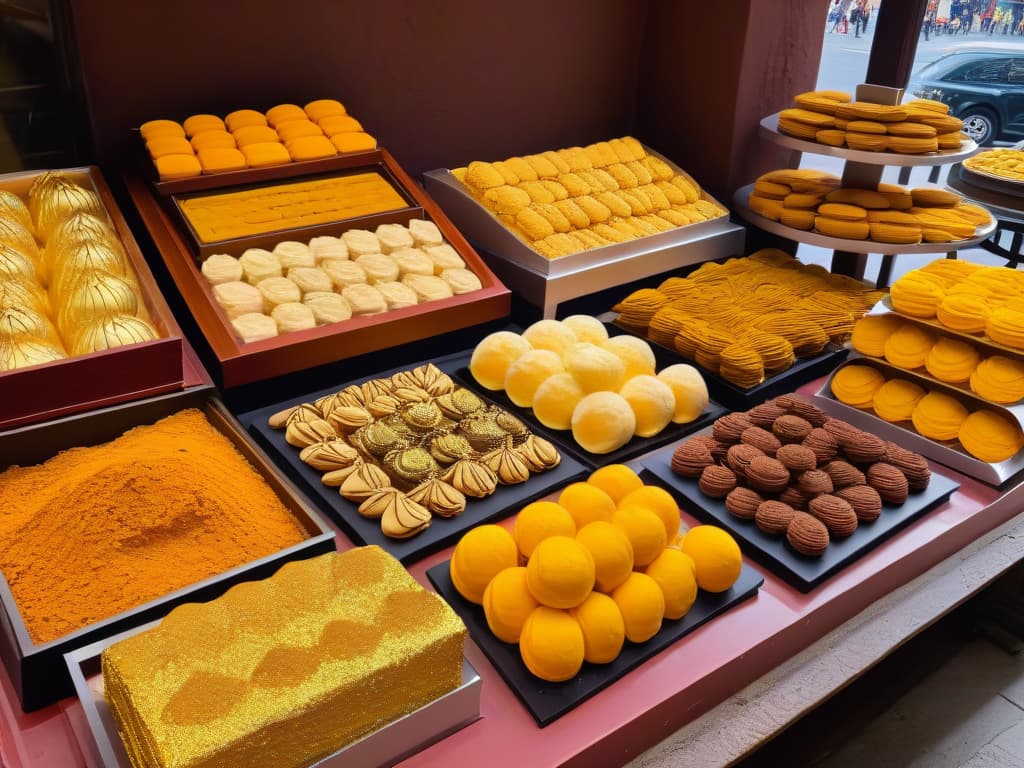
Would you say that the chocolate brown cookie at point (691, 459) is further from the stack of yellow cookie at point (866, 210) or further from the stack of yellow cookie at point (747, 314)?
the stack of yellow cookie at point (866, 210)

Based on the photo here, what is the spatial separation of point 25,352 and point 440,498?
Answer: 34.9 inches

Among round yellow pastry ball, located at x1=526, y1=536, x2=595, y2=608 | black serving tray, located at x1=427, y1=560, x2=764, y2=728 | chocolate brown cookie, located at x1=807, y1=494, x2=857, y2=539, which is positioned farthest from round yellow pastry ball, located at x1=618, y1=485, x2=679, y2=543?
chocolate brown cookie, located at x1=807, y1=494, x2=857, y2=539

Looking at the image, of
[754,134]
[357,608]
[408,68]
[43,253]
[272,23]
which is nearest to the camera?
[357,608]

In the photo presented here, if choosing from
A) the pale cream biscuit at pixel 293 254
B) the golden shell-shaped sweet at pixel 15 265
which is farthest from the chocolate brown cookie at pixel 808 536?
the golden shell-shaped sweet at pixel 15 265

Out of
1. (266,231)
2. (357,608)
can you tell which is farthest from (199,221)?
(357,608)

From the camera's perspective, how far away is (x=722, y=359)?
217cm

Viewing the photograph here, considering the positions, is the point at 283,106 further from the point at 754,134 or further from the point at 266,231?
the point at 754,134

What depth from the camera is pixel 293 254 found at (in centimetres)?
217

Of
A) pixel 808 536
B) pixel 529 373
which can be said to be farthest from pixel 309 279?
pixel 808 536

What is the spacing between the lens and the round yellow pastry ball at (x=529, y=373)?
202 cm

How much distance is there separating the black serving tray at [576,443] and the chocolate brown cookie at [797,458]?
1.00ft

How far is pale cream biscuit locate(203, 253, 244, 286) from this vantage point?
6.59 feet

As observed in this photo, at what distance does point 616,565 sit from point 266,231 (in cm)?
138

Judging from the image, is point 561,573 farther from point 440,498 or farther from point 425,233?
point 425,233
